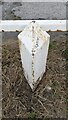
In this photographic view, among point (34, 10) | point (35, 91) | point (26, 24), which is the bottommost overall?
point (35, 91)

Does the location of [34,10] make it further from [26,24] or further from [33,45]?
[33,45]

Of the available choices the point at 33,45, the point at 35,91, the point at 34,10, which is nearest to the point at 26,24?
the point at 33,45

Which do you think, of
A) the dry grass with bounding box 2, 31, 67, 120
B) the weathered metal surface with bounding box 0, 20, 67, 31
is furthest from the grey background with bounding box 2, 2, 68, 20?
the weathered metal surface with bounding box 0, 20, 67, 31

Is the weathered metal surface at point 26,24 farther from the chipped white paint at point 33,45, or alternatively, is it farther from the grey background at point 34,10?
the grey background at point 34,10

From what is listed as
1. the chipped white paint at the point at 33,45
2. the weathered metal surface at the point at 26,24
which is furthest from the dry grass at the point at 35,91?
the weathered metal surface at the point at 26,24

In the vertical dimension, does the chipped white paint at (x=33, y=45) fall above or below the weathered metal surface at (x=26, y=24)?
below

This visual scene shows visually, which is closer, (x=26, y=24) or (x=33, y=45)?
(x=33, y=45)

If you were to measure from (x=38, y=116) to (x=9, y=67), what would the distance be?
503 mm

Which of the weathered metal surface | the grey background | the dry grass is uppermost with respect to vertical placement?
the weathered metal surface

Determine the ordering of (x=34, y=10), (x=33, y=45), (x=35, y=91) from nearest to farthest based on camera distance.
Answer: (x=33, y=45) → (x=35, y=91) → (x=34, y=10)

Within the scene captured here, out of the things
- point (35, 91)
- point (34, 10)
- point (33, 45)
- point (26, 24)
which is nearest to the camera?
point (33, 45)

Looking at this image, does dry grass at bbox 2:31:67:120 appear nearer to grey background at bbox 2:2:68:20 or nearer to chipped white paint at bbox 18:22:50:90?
chipped white paint at bbox 18:22:50:90

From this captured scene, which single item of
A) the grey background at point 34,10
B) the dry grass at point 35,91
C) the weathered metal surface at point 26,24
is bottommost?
the dry grass at point 35,91

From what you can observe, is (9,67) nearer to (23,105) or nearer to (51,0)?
(23,105)
